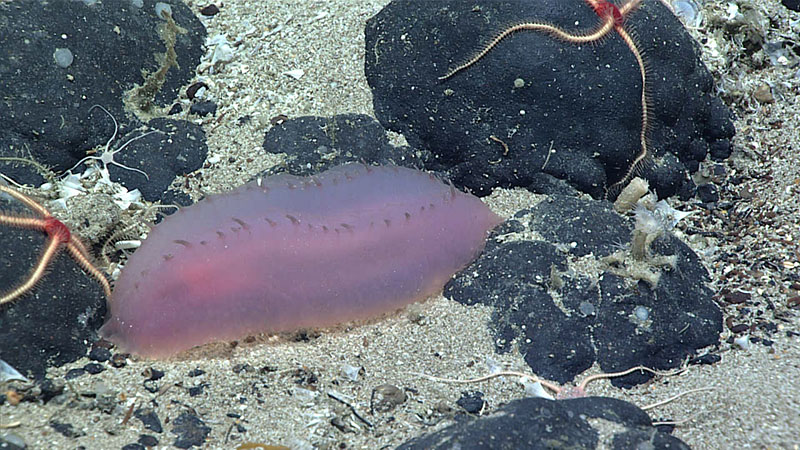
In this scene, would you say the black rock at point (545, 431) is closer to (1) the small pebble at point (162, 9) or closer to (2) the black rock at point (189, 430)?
(2) the black rock at point (189, 430)

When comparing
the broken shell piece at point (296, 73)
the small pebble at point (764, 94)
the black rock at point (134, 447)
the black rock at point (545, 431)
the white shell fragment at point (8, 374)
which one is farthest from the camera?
the small pebble at point (764, 94)

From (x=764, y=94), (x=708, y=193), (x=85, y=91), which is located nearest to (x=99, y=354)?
(x=85, y=91)

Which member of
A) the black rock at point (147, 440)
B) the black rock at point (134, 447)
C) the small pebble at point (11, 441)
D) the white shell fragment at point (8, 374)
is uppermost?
the small pebble at point (11, 441)

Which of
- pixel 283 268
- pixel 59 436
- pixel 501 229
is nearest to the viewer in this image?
pixel 59 436

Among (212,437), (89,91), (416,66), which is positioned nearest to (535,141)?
(416,66)

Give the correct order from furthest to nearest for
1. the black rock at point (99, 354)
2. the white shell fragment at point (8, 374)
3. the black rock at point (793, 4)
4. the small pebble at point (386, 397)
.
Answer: the black rock at point (793, 4)
the black rock at point (99, 354)
the small pebble at point (386, 397)
the white shell fragment at point (8, 374)

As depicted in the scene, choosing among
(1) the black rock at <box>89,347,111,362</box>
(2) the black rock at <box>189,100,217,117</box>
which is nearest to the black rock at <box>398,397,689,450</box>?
(1) the black rock at <box>89,347,111,362</box>

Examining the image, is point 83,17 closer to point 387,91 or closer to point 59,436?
point 387,91

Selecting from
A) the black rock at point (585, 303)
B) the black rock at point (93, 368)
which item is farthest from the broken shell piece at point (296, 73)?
the black rock at point (93, 368)
